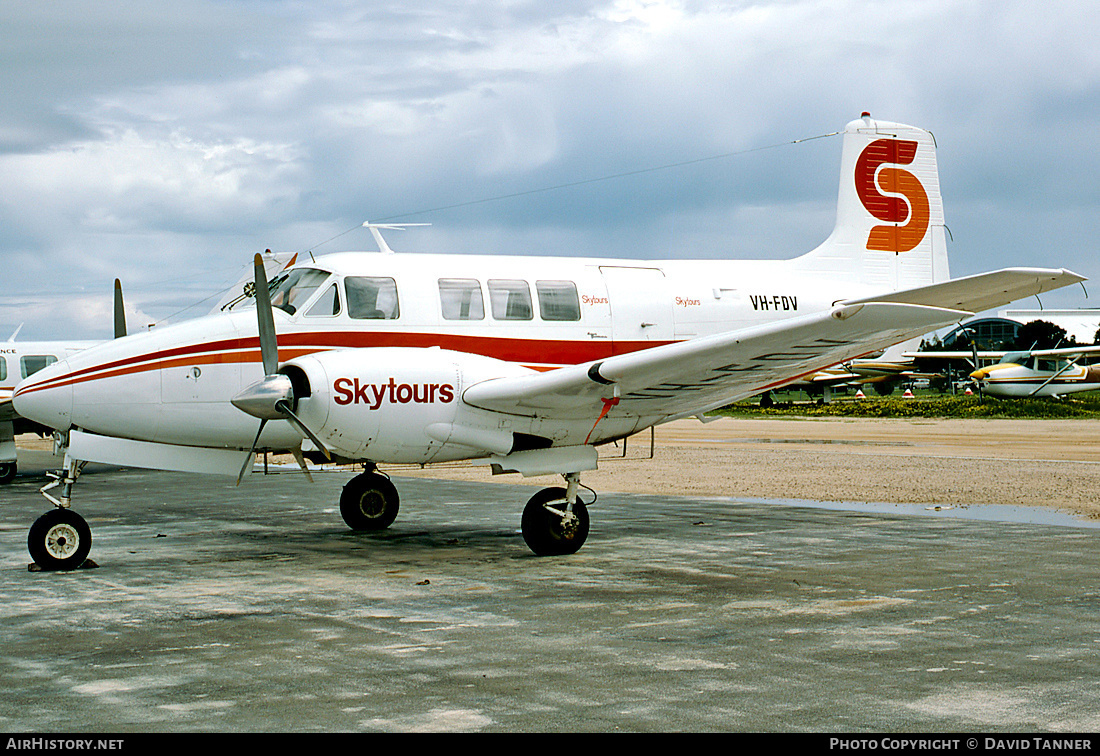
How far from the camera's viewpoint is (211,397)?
10742 millimetres

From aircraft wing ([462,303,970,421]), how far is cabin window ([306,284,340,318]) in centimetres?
185

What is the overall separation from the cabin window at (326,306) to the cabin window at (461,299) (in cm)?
112

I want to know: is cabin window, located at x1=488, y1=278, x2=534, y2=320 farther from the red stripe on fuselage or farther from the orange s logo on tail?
the orange s logo on tail

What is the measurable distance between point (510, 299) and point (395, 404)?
90.8 inches

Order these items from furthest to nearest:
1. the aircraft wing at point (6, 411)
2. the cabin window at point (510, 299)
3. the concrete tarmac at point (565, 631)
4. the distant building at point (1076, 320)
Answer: the distant building at point (1076, 320) → the aircraft wing at point (6, 411) → the cabin window at point (510, 299) → the concrete tarmac at point (565, 631)

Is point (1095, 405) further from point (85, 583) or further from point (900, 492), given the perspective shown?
point (85, 583)

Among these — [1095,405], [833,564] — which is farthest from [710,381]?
[1095,405]

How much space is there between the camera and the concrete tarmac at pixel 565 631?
5422mm

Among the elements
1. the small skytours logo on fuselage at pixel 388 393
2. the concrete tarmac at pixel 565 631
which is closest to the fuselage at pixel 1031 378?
the concrete tarmac at pixel 565 631

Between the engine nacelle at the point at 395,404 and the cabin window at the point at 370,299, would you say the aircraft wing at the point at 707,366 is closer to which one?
the engine nacelle at the point at 395,404

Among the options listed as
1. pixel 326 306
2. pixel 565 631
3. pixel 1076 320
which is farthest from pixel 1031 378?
pixel 1076 320

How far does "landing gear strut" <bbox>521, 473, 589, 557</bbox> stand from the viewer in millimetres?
10844

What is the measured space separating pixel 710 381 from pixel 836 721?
5.59 m
